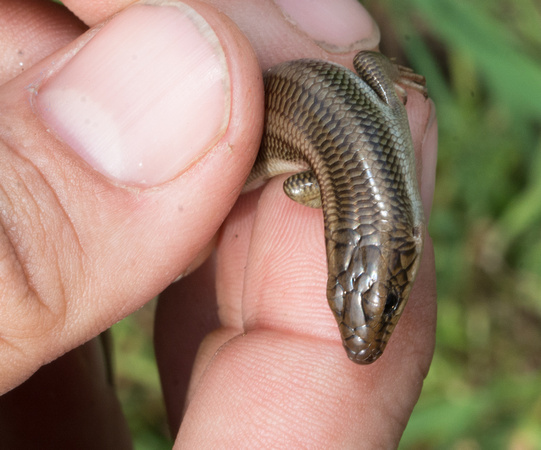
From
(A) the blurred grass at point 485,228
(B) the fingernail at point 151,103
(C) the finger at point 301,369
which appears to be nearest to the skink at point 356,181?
(C) the finger at point 301,369

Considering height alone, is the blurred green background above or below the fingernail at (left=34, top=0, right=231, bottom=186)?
below

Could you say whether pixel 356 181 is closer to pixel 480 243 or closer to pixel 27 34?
pixel 27 34

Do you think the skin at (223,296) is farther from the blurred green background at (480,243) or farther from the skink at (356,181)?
the blurred green background at (480,243)

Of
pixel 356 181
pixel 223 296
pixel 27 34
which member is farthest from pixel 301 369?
pixel 27 34

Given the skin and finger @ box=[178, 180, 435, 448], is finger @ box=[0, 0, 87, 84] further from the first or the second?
finger @ box=[178, 180, 435, 448]

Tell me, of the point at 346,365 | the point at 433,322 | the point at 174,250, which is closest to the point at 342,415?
the point at 346,365

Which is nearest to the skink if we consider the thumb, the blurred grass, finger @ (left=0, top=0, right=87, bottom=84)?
the thumb

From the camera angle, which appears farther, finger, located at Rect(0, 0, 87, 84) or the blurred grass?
the blurred grass

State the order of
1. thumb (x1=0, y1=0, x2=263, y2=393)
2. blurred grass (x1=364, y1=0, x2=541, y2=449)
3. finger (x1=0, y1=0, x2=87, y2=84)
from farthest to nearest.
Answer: blurred grass (x1=364, y1=0, x2=541, y2=449) → finger (x1=0, y1=0, x2=87, y2=84) → thumb (x1=0, y1=0, x2=263, y2=393)
